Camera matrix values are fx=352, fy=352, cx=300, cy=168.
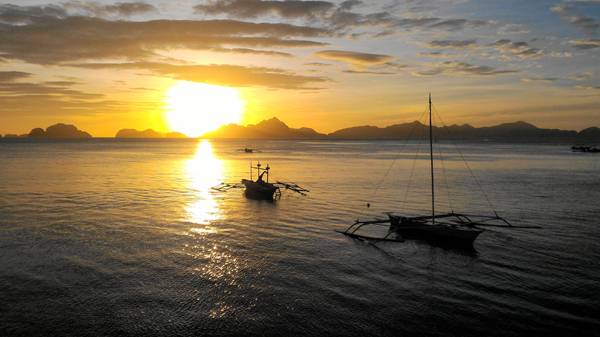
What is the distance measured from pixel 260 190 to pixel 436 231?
30.7 metres

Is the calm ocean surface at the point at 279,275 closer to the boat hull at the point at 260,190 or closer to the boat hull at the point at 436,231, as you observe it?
the boat hull at the point at 436,231

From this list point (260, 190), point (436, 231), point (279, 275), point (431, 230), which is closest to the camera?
point (279, 275)

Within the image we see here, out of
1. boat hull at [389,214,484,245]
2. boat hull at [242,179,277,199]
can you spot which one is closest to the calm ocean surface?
boat hull at [389,214,484,245]

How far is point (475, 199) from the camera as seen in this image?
52531 millimetres

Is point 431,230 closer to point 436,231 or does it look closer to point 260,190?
point 436,231

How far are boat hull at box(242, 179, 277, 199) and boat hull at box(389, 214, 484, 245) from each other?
24.2 meters

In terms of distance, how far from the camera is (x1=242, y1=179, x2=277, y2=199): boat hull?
55.7m

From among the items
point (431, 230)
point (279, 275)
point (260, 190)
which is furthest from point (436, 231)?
point (260, 190)

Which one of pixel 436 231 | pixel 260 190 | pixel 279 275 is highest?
pixel 260 190

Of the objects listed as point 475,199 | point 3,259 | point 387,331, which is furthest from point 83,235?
point 475,199

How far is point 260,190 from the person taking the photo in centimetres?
5628

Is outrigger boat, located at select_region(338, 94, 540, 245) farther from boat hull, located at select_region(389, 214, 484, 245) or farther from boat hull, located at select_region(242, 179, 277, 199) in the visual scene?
boat hull, located at select_region(242, 179, 277, 199)

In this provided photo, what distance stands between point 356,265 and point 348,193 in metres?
32.7

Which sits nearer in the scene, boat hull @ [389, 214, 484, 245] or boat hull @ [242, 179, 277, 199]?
boat hull @ [389, 214, 484, 245]
